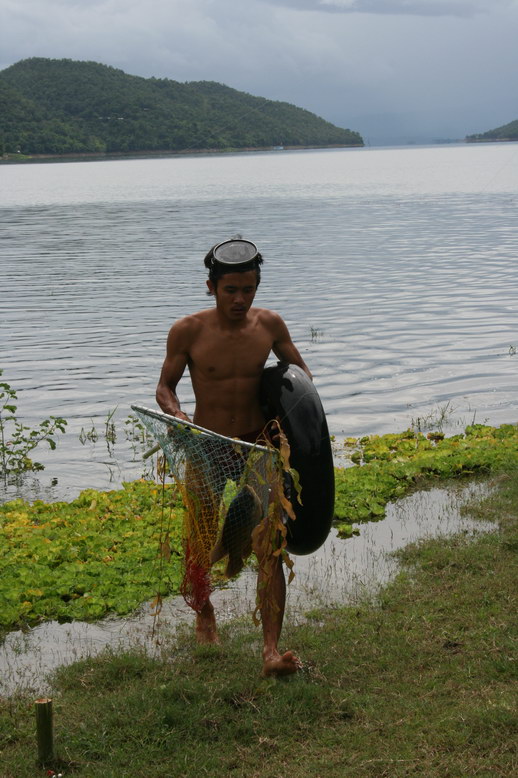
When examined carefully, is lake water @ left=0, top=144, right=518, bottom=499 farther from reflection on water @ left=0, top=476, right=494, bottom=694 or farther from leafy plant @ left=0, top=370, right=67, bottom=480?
reflection on water @ left=0, top=476, right=494, bottom=694

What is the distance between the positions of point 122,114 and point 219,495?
96701mm

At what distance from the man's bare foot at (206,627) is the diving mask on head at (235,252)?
2.02 meters

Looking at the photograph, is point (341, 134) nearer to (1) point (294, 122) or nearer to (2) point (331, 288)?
(1) point (294, 122)

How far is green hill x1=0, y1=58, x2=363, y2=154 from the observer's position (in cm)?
9588

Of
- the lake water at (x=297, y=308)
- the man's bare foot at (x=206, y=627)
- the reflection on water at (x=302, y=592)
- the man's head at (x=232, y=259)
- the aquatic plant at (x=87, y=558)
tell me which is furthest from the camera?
the lake water at (x=297, y=308)

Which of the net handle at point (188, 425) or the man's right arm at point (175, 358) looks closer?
the net handle at point (188, 425)

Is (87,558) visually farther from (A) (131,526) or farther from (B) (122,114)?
(B) (122,114)

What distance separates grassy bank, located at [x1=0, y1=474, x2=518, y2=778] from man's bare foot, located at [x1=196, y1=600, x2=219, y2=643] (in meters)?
0.08

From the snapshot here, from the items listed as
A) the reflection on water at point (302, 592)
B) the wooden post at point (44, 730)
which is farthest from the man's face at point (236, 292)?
the wooden post at point (44, 730)

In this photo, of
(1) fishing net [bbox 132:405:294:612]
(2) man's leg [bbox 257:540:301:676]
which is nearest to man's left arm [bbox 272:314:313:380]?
(1) fishing net [bbox 132:405:294:612]

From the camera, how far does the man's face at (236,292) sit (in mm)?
5652

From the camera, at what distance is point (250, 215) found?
47281mm

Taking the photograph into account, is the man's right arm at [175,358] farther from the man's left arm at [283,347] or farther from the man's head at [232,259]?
the man's left arm at [283,347]

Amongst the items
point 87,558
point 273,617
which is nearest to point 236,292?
point 273,617
